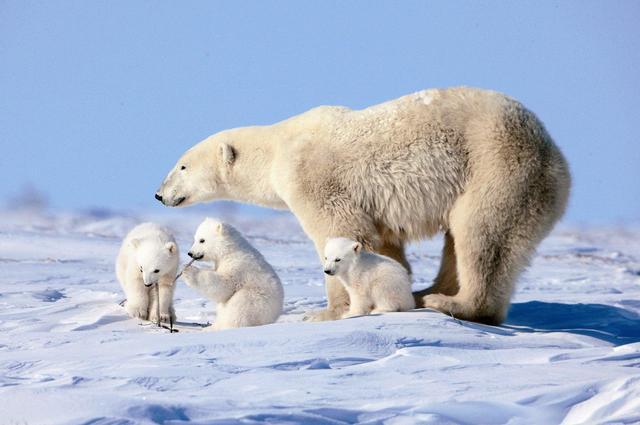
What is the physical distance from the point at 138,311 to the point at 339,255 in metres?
1.67

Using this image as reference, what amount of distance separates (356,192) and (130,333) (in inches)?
86.4

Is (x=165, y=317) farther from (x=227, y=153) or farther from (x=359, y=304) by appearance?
(x=227, y=153)

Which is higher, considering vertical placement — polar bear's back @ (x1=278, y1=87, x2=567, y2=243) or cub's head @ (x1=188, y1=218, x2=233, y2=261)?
polar bear's back @ (x1=278, y1=87, x2=567, y2=243)

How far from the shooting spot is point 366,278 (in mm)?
6637

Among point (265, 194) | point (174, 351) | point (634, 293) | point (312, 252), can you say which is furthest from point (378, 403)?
point (312, 252)

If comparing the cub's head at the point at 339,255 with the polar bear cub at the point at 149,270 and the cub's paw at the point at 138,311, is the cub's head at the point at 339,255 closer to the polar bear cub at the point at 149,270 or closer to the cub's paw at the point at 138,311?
the polar bear cub at the point at 149,270

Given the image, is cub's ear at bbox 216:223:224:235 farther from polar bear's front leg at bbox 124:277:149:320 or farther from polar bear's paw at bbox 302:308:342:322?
polar bear's paw at bbox 302:308:342:322

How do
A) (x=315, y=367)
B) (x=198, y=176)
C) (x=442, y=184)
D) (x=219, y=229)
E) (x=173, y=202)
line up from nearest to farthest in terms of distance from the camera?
(x=315, y=367) < (x=219, y=229) < (x=442, y=184) < (x=198, y=176) < (x=173, y=202)

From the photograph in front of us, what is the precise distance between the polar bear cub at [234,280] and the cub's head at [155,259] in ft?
0.67

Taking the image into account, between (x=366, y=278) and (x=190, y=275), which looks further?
(x=366, y=278)

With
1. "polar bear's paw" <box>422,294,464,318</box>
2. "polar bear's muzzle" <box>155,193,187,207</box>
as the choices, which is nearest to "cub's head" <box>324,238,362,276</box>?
"polar bear's paw" <box>422,294,464,318</box>

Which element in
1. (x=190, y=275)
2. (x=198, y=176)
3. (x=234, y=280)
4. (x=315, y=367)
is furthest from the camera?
(x=198, y=176)

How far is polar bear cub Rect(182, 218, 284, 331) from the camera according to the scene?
6230 mm

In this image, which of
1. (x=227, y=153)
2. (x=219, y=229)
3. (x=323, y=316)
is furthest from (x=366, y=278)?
(x=227, y=153)
